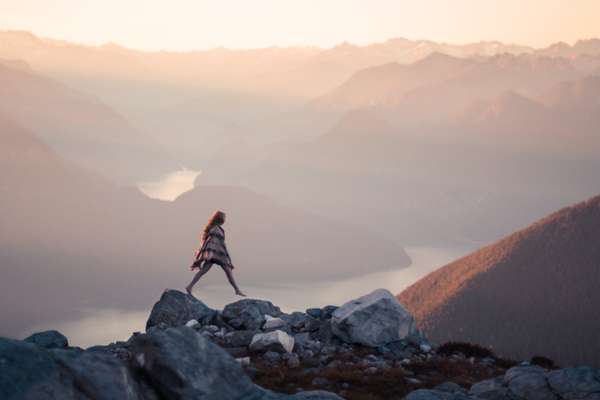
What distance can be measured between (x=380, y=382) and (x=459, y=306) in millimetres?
202140

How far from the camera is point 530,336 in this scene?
17825 cm

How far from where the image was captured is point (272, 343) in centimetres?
1448

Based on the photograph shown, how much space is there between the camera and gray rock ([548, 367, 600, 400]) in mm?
9969

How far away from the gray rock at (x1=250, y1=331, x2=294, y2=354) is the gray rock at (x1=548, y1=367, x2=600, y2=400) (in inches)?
293

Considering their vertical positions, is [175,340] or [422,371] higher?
[175,340]

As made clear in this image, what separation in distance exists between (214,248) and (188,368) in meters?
10.7

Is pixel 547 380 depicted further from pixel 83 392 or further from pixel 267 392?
pixel 83 392

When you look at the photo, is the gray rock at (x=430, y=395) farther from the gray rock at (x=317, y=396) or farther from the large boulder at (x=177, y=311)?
the large boulder at (x=177, y=311)

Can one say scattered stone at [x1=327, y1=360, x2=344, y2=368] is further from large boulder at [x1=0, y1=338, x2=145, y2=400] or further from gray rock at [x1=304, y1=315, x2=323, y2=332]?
large boulder at [x1=0, y1=338, x2=145, y2=400]

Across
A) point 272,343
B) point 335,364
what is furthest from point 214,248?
point 335,364

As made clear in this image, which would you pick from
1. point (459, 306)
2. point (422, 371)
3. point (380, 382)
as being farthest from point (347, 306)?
point (459, 306)

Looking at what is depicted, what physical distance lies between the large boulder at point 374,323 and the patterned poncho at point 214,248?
5191 mm

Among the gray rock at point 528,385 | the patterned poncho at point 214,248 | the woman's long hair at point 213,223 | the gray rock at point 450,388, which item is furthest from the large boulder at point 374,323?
the woman's long hair at point 213,223

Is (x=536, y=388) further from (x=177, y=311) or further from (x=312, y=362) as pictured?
(x=177, y=311)
